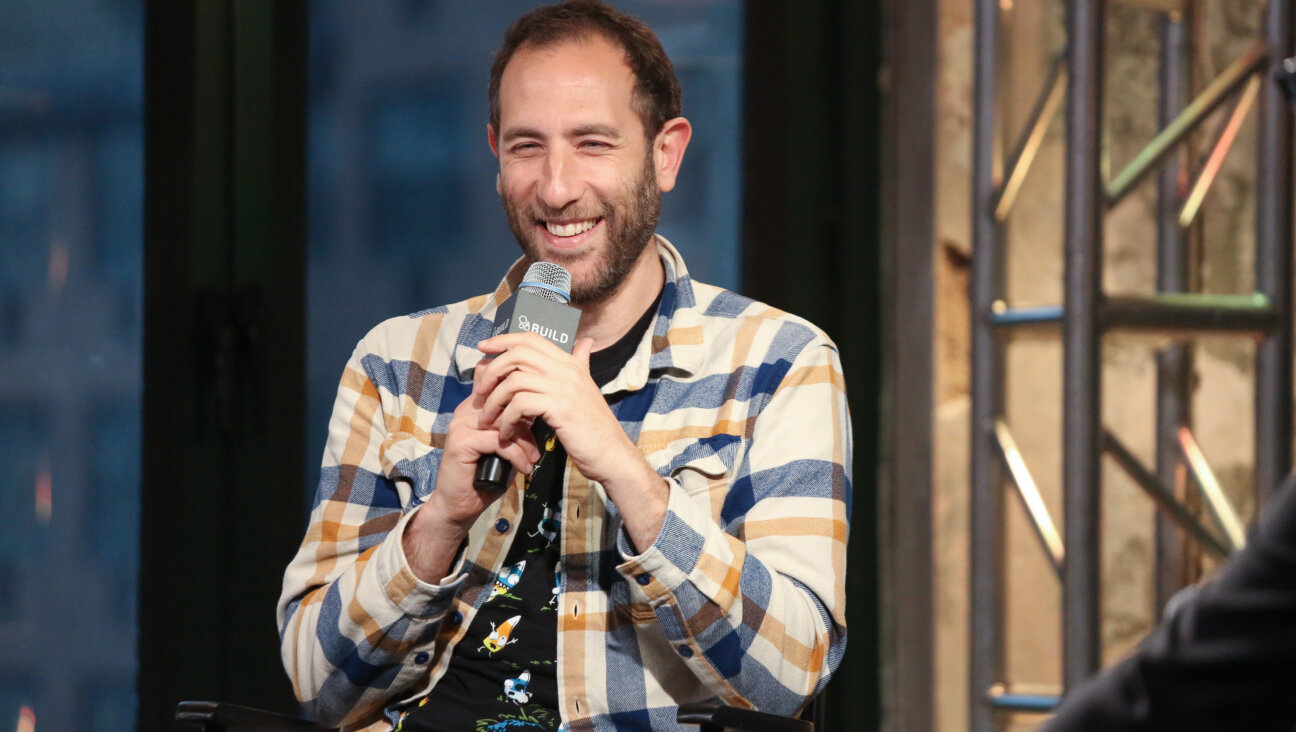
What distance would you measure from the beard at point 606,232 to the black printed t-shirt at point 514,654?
0.69 feet

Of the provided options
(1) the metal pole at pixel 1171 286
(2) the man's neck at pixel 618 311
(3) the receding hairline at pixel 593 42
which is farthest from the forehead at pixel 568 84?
(1) the metal pole at pixel 1171 286

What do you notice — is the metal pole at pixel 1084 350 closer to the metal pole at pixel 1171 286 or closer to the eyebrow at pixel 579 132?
the metal pole at pixel 1171 286

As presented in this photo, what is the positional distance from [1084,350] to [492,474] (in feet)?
4.64

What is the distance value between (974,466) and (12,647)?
2.00 meters

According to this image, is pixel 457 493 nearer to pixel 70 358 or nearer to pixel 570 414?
pixel 570 414

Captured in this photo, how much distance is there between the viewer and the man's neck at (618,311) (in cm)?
180

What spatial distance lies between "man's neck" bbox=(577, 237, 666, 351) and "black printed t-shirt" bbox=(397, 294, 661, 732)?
19 cm

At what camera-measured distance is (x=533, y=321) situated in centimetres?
143

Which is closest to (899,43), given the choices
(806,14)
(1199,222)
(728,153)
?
(806,14)

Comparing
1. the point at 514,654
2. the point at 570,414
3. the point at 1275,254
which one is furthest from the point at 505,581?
the point at 1275,254

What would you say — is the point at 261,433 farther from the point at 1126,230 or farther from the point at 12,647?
the point at 1126,230

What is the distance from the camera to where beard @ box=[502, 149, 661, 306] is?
67.5 inches

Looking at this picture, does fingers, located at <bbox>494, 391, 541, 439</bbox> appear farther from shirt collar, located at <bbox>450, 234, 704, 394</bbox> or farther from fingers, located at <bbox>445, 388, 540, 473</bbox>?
shirt collar, located at <bbox>450, 234, 704, 394</bbox>

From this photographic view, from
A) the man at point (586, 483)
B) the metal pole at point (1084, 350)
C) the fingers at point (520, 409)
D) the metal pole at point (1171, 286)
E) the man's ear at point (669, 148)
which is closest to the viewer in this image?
the fingers at point (520, 409)
